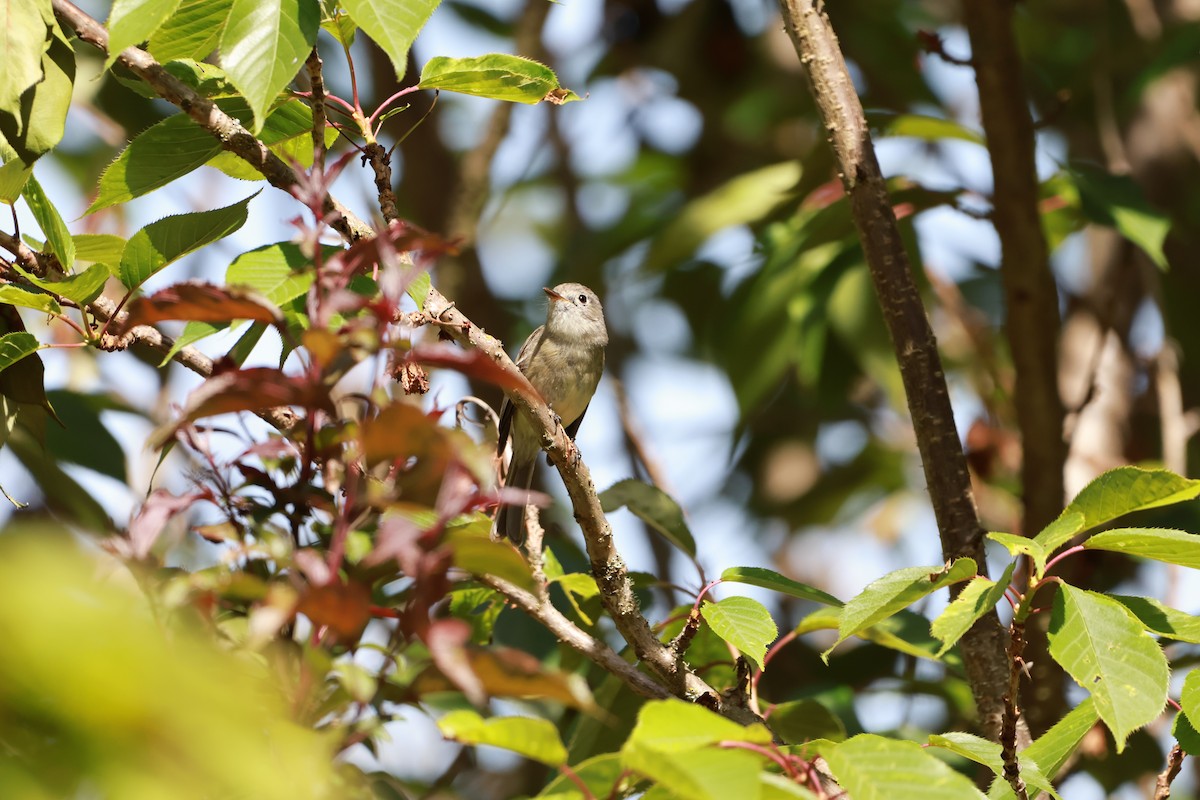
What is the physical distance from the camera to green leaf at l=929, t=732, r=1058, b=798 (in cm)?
210

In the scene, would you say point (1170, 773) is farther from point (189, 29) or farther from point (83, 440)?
point (83, 440)

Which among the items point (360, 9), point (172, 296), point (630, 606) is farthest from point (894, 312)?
point (172, 296)

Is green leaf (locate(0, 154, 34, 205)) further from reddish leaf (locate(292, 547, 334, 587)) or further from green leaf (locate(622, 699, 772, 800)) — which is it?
green leaf (locate(622, 699, 772, 800))

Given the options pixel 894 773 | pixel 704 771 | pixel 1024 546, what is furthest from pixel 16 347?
pixel 1024 546

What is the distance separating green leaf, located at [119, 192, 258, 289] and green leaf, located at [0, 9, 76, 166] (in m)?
0.25

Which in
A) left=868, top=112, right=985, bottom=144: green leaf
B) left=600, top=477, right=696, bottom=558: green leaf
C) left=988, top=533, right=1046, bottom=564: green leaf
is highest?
left=868, top=112, right=985, bottom=144: green leaf

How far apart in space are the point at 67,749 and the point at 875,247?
2.51m

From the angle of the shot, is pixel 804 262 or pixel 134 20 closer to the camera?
pixel 134 20

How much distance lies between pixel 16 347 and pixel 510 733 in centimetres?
143

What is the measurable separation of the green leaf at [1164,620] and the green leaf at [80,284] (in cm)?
207

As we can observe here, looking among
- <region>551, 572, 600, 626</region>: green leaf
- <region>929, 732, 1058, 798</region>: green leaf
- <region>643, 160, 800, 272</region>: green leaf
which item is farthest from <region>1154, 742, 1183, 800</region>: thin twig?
<region>643, 160, 800, 272</region>: green leaf

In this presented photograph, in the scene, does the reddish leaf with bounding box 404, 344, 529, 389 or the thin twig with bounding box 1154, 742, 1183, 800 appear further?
the thin twig with bounding box 1154, 742, 1183, 800

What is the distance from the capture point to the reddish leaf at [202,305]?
5.16 feet

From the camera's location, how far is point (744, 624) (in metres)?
2.38
